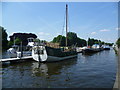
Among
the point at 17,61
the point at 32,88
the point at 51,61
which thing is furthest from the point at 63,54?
the point at 32,88

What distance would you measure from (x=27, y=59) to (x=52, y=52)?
190 inches

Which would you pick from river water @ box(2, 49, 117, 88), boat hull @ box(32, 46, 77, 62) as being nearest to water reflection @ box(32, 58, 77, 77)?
river water @ box(2, 49, 117, 88)

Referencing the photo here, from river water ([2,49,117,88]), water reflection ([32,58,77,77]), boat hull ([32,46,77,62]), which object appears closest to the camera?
river water ([2,49,117,88])

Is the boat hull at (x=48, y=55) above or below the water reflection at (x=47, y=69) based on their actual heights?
above

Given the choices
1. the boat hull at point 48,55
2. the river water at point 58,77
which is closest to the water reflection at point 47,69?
the river water at point 58,77

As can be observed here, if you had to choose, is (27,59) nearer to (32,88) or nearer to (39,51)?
(39,51)

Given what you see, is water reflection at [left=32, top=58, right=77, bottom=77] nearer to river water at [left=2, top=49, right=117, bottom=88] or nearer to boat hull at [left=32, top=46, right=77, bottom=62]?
river water at [left=2, top=49, right=117, bottom=88]

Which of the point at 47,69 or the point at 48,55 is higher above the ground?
the point at 48,55

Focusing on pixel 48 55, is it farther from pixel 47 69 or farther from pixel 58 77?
pixel 58 77

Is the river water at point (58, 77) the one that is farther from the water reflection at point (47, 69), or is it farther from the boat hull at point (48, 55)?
the boat hull at point (48, 55)

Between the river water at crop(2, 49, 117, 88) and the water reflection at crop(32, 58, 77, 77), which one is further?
the water reflection at crop(32, 58, 77, 77)

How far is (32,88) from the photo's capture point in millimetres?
7949

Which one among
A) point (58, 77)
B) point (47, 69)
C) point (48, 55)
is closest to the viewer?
point (58, 77)

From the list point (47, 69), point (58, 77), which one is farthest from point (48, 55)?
point (58, 77)
